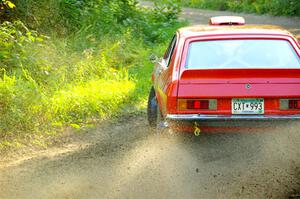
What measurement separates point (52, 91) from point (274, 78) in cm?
433

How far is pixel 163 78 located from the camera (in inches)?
293

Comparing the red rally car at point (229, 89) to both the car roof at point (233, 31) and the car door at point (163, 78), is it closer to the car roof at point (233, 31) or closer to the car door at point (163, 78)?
the car door at point (163, 78)

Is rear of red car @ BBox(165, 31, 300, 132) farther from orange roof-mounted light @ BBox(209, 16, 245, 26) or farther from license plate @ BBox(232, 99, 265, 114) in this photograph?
orange roof-mounted light @ BBox(209, 16, 245, 26)

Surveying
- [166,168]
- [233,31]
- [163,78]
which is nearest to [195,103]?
[166,168]

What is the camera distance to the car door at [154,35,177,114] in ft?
23.1

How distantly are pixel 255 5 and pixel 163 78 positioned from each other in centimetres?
2376

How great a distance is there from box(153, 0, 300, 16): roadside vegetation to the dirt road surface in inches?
577

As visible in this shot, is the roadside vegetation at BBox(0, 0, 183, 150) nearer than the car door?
No

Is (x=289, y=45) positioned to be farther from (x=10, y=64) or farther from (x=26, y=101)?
(x=10, y=64)

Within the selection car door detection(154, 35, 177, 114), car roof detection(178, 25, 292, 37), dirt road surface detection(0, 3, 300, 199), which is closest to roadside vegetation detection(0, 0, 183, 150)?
dirt road surface detection(0, 3, 300, 199)

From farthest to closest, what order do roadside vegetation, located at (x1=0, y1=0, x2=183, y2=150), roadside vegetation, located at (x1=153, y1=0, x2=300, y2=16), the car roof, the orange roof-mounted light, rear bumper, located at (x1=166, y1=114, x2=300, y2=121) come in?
roadside vegetation, located at (x1=153, y1=0, x2=300, y2=16) < the orange roof-mounted light < roadside vegetation, located at (x1=0, y1=0, x2=183, y2=150) < the car roof < rear bumper, located at (x1=166, y1=114, x2=300, y2=121)

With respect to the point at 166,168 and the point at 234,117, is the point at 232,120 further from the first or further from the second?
the point at 166,168

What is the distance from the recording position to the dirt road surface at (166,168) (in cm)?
585

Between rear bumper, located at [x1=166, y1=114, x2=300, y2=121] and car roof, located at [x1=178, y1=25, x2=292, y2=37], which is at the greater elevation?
car roof, located at [x1=178, y1=25, x2=292, y2=37]
